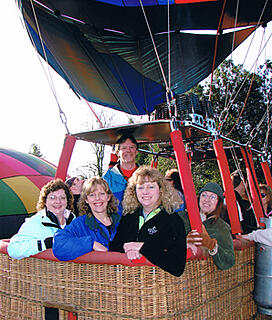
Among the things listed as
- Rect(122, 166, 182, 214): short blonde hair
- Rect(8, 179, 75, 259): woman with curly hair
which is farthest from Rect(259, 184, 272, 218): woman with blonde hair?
Rect(8, 179, 75, 259): woman with curly hair

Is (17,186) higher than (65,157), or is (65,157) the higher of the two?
(65,157)

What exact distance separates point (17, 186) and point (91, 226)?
6.51 m

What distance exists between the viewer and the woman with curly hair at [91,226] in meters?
2.21

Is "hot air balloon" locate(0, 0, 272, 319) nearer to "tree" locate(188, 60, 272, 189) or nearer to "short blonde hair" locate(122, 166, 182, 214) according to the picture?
"short blonde hair" locate(122, 166, 182, 214)

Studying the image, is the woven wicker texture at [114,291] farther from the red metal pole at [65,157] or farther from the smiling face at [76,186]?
the smiling face at [76,186]

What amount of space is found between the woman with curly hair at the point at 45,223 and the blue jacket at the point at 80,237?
205mm

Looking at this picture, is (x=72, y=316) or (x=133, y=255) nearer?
(x=133, y=255)

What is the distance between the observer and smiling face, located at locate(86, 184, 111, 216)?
2.54m

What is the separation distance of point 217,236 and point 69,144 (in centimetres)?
198

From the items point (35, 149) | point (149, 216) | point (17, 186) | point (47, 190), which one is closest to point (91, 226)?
point (149, 216)

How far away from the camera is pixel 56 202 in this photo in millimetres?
2863

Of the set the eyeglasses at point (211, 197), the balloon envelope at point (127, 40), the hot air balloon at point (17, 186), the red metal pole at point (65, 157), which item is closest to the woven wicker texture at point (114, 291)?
the eyeglasses at point (211, 197)

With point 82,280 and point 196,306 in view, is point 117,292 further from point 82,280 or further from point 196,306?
point 196,306

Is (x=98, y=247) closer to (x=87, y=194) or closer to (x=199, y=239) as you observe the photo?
(x=87, y=194)
